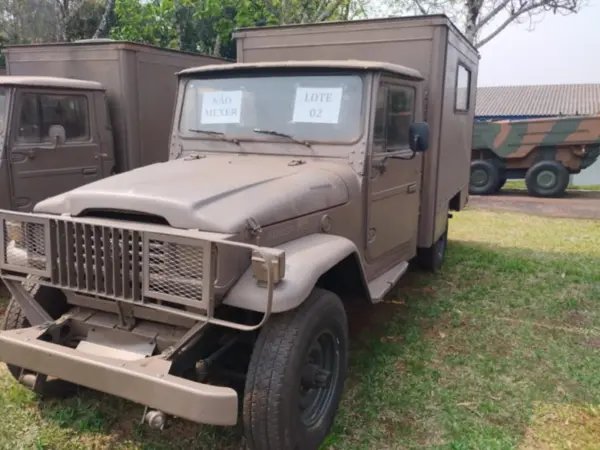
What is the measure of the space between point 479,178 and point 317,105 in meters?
12.3

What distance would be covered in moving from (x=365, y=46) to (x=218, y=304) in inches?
120

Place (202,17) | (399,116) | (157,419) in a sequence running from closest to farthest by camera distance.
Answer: (157,419)
(399,116)
(202,17)

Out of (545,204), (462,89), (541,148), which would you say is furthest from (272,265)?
(541,148)

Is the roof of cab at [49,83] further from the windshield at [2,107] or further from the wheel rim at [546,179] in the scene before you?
the wheel rim at [546,179]

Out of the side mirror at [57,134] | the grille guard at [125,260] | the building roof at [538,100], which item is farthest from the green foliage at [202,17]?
the building roof at [538,100]

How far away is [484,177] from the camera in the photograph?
49.5 feet

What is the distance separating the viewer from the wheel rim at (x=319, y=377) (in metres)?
2.86

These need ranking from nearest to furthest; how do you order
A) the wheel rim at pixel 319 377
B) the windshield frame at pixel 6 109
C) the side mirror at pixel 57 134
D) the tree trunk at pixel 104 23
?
the wheel rim at pixel 319 377 < the windshield frame at pixel 6 109 < the side mirror at pixel 57 134 < the tree trunk at pixel 104 23

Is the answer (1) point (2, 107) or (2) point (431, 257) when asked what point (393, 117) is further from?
(1) point (2, 107)

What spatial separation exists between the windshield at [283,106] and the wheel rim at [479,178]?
12.2 meters

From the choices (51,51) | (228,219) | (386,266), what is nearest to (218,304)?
(228,219)

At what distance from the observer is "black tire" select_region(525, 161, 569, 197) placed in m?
14.3

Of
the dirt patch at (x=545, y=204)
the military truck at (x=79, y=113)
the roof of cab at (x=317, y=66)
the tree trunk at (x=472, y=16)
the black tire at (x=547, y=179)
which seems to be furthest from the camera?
the tree trunk at (x=472, y=16)

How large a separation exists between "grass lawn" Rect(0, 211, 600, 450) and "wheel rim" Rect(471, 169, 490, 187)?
9121mm
